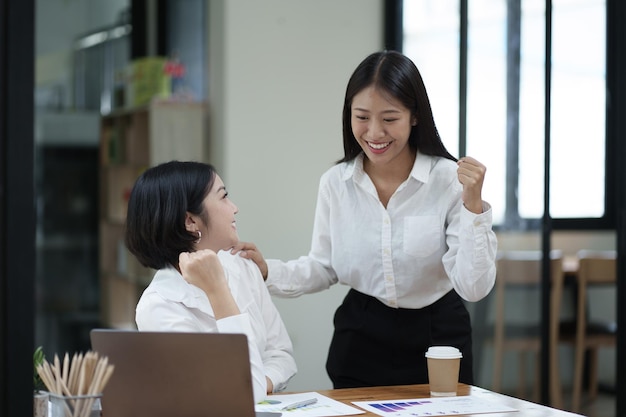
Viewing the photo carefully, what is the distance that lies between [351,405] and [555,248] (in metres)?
2.92

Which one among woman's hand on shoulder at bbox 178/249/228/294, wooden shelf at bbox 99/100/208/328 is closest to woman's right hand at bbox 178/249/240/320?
woman's hand on shoulder at bbox 178/249/228/294

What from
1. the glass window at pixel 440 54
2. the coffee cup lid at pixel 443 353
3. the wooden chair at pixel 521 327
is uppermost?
the glass window at pixel 440 54

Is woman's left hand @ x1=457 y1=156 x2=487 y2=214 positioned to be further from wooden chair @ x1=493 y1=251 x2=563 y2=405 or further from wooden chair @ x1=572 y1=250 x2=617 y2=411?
wooden chair @ x1=572 y1=250 x2=617 y2=411

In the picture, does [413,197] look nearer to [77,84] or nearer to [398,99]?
[398,99]

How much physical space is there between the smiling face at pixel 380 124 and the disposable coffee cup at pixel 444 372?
0.53 m

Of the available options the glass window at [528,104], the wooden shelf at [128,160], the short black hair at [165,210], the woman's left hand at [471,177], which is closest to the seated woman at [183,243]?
the short black hair at [165,210]

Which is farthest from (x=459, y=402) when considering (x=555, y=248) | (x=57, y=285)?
(x=57, y=285)

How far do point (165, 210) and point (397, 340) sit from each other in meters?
0.70

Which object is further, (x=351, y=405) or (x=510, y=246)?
(x=510, y=246)

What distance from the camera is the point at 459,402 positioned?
6.02 ft

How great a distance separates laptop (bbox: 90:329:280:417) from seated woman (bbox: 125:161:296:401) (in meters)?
0.36

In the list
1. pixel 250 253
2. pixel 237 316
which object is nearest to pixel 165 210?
pixel 250 253

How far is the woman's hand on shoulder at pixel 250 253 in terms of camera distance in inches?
89.2

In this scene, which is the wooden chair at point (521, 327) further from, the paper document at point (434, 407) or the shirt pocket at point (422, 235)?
the paper document at point (434, 407)
